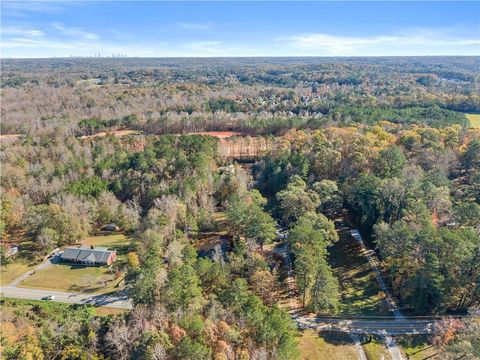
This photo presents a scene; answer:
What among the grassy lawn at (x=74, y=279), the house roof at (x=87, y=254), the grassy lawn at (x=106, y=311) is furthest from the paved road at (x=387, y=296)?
the house roof at (x=87, y=254)

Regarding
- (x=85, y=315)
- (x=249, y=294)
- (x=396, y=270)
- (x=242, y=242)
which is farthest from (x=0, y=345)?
(x=396, y=270)

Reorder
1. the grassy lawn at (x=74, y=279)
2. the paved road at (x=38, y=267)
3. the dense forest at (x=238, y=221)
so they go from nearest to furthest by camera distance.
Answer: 1. the dense forest at (x=238, y=221)
2. the grassy lawn at (x=74, y=279)
3. the paved road at (x=38, y=267)

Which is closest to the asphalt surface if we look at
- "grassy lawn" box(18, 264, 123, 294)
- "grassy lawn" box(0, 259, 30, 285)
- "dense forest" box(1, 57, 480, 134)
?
"grassy lawn" box(18, 264, 123, 294)

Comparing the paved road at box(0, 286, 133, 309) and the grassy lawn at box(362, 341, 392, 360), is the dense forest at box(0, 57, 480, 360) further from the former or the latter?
the grassy lawn at box(362, 341, 392, 360)

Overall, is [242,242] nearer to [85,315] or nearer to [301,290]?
[301,290]

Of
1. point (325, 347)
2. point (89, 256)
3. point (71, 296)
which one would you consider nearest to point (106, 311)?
point (71, 296)

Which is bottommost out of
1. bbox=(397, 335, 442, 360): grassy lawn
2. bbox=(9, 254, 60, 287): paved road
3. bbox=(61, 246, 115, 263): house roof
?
bbox=(9, 254, 60, 287): paved road

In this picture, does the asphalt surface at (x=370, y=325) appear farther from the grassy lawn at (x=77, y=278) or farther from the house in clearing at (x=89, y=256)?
the house in clearing at (x=89, y=256)
